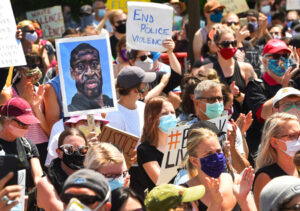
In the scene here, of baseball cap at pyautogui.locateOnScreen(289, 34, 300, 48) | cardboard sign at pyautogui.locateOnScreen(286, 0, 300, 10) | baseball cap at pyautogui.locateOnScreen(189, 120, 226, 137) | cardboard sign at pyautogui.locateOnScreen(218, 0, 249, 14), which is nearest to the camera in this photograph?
baseball cap at pyautogui.locateOnScreen(189, 120, 226, 137)

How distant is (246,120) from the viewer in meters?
6.51

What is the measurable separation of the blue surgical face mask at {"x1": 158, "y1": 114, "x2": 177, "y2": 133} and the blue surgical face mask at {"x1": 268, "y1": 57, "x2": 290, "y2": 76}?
4.97ft

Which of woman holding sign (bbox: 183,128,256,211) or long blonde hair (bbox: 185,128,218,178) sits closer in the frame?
woman holding sign (bbox: 183,128,256,211)

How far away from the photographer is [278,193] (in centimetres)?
385

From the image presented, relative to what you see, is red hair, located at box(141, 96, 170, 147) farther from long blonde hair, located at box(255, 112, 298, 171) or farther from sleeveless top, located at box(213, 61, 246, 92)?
sleeveless top, located at box(213, 61, 246, 92)

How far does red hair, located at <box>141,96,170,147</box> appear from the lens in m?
6.12

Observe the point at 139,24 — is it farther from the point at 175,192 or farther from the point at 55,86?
the point at 175,192

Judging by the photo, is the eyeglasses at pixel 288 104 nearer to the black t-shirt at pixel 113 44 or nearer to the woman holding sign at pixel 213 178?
the woman holding sign at pixel 213 178

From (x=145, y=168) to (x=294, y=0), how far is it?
797cm

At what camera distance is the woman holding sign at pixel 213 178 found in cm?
482

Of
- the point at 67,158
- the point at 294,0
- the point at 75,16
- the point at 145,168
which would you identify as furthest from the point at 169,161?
the point at 75,16

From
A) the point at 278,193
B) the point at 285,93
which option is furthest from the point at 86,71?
the point at 278,193

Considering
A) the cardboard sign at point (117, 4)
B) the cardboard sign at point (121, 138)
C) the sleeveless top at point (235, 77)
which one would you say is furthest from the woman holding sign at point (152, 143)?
the cardboard sign at point (117, 4)

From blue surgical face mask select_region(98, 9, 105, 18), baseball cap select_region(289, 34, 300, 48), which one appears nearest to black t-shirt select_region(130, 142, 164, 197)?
baseball cap select_region(289, 34, 300, 48)
